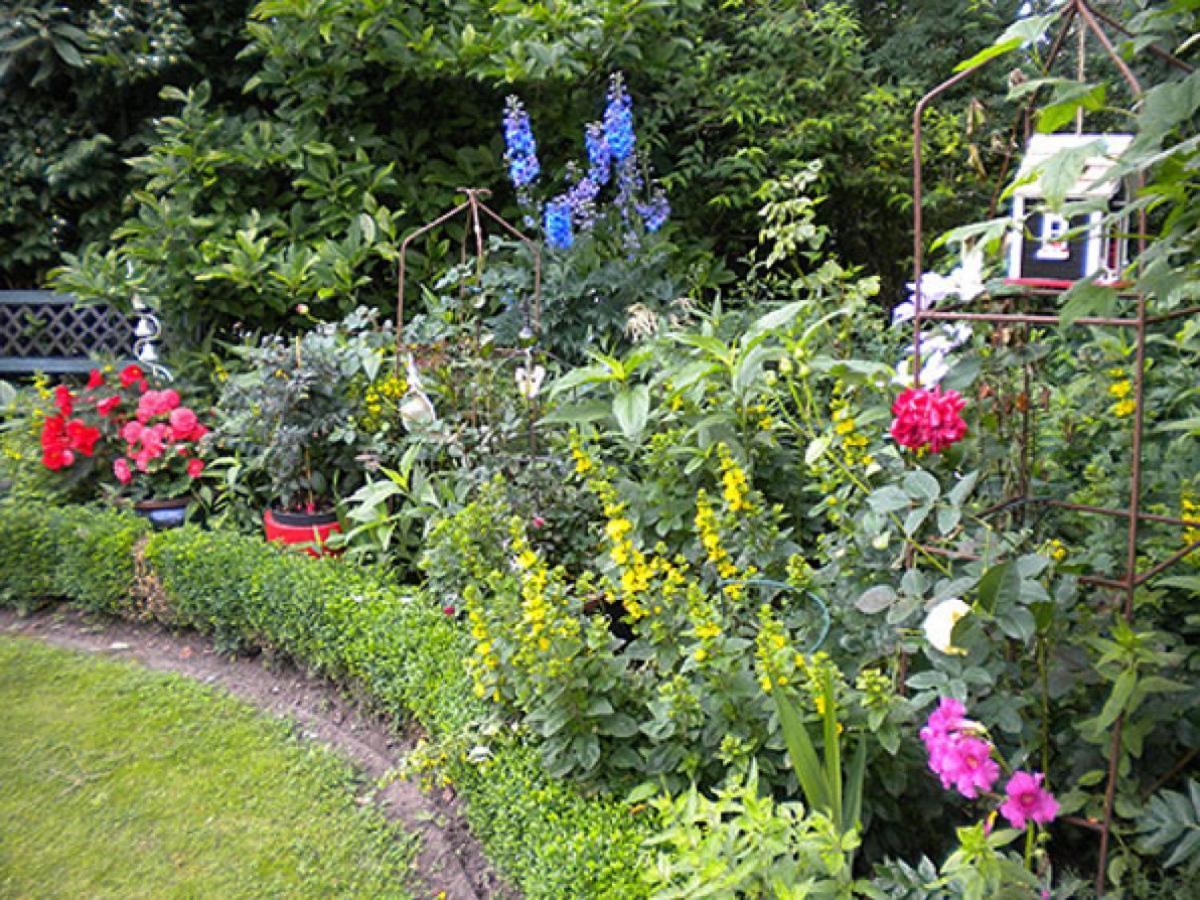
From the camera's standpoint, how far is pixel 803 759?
5.10 feet

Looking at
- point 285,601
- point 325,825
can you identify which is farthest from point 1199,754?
point 285,601

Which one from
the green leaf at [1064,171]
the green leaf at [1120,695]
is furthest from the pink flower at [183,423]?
the green leaf at [1064,171]

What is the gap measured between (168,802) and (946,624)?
6.52 ft

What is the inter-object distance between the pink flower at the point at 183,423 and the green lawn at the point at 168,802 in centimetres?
110

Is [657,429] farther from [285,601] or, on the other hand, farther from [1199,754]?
[1199,754]

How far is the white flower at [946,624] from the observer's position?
1519mm

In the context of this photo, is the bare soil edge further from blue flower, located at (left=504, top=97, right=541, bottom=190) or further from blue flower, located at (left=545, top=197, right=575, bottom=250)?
blue flower, located at (left=504, top=97, right=541, bottom=190)

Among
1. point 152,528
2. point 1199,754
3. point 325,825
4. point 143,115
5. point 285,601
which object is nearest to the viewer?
point 1199,754

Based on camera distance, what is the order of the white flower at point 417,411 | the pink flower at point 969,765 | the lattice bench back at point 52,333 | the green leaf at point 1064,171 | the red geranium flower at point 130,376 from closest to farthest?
the green leaf at point 1064,171 → the pink flower at point 969,765 → the white flower at point 417,411 → the red geranium flower at point 130,376 → the lattice bench back at point 52,333

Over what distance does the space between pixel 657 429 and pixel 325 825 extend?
129 cm

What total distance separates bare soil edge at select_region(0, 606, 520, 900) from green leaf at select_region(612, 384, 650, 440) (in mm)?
980

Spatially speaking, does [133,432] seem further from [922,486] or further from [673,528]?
[922,486]

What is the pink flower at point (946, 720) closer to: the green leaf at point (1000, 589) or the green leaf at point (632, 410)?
the green leaf at point (1000, 589)

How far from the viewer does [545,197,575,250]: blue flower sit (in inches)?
160
